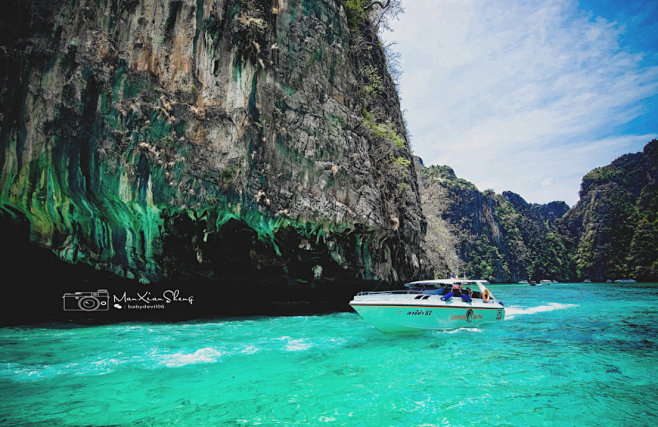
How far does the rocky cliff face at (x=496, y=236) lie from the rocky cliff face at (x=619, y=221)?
6242mm

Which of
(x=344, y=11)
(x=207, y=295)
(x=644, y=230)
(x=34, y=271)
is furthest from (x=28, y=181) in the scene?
(x=644, y=230)

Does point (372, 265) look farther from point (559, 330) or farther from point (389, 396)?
point (389, 396)

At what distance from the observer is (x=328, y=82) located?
57.7 ft

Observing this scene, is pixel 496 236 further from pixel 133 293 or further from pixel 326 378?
pixel 326 378

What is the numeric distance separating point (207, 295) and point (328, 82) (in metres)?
13.2

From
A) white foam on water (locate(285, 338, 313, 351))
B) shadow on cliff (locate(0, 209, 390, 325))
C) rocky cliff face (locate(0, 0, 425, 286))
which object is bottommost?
white foam on water (locate(285, 338, 313, 351))

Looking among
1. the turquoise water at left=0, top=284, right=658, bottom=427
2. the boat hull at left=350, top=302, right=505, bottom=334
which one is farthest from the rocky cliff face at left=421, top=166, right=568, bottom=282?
the turquoise water at left=0, top=284, right=658, bottom=427

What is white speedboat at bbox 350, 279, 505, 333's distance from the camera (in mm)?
11406

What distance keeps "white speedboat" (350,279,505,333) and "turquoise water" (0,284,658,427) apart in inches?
25.1

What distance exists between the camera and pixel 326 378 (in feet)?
23.1

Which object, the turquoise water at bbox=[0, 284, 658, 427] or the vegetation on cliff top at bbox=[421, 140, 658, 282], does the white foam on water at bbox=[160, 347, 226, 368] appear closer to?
the turquoise water at bbox=[0, 284, 658, 427]

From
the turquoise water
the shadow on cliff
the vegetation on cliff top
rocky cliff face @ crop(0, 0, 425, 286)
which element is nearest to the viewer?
the turquoise water

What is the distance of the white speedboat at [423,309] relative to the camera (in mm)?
11406

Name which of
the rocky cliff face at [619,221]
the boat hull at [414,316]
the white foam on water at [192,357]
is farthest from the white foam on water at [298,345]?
the rocky cliff face at [619,221]
